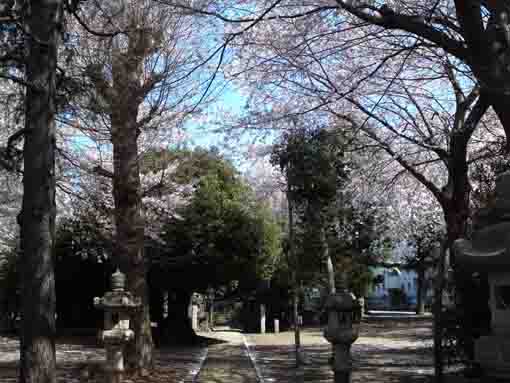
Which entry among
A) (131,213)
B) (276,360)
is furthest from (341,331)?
(276,360)

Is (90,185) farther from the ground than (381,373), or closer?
farther from the ground

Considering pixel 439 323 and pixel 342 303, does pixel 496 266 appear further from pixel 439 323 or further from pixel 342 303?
pixel 439 323

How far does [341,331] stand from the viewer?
265 inches

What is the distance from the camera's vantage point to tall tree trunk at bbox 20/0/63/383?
6605mm

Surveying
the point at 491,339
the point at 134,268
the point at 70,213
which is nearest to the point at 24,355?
the point at 491,339

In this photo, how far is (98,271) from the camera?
22.8m

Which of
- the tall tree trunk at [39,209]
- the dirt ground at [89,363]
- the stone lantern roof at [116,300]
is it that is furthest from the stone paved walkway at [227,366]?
the tall tree trunk at [39,209]

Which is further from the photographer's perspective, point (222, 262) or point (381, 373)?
point (222, 262)

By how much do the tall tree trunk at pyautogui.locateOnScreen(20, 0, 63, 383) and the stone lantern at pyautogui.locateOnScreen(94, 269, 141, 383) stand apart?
2.84m

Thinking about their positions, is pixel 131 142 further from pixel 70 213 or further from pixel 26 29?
pixel 70 213

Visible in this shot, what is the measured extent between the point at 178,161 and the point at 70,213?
603 centimetres

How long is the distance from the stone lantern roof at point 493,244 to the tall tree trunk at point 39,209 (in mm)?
4372

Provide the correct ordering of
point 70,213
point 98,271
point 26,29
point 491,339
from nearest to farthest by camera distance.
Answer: point 491,339 → point 26,29 → point 70,213 → point 98,271

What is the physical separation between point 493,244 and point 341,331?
182 cm
